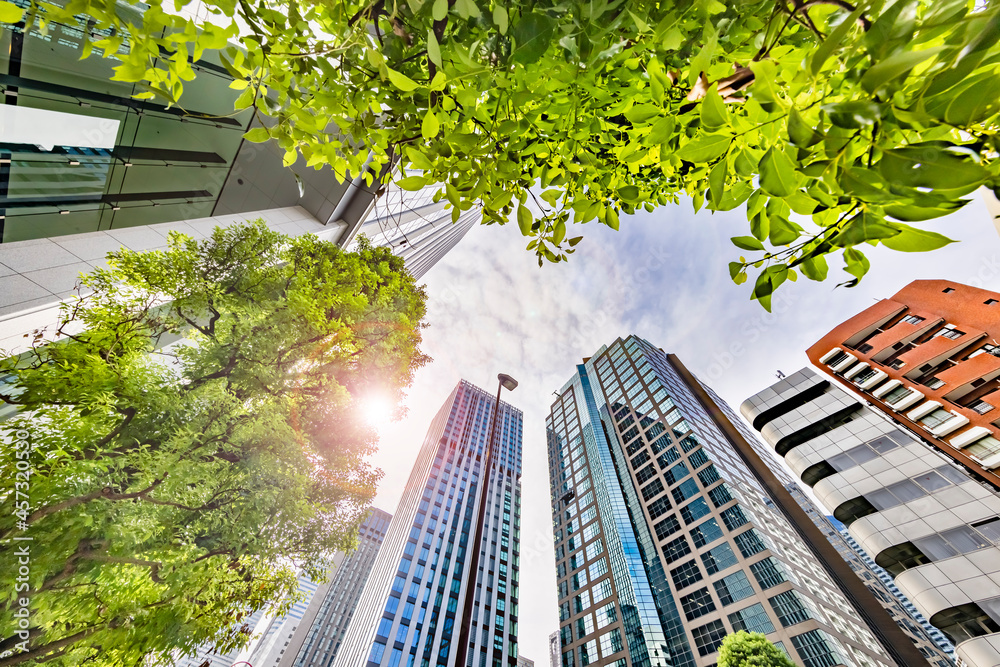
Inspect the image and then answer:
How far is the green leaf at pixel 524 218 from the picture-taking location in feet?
5.20

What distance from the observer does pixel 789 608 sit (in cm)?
2539

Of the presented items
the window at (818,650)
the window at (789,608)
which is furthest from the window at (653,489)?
the window at (818,650)

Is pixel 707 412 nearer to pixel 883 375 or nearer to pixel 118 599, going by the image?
pixel 883 375

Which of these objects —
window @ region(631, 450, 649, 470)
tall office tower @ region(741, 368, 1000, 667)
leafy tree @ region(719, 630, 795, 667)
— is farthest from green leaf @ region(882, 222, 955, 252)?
window @ region(631, 450, 649, 470)

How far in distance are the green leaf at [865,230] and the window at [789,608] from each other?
3769cm

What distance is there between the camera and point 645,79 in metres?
1.62

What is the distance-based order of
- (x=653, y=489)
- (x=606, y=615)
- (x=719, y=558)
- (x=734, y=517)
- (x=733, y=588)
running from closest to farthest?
(x=733, y=588) < (x=719, y=558) < (x=734, y=517) < (x=606, y=615) < (x=653, y=489)

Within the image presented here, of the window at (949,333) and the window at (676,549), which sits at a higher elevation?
the window at (949,333)

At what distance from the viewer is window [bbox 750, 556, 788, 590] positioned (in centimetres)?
2667

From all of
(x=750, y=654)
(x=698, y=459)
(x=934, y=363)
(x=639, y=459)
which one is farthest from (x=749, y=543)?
(x=934, y=363)

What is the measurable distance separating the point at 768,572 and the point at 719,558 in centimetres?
393

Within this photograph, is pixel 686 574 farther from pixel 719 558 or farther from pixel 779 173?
pixel 779 173

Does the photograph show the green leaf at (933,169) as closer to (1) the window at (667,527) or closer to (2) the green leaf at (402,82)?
(2) the green leaf at (402,82)

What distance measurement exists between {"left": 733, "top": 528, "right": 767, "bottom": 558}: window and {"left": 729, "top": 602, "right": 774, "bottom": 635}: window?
142 inches
